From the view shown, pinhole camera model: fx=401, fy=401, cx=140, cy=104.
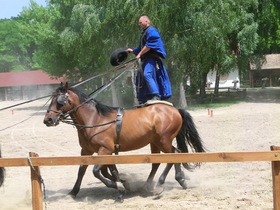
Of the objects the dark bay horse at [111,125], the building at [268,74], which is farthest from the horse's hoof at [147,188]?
the building at [268,74]

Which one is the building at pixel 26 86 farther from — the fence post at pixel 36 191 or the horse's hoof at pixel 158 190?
the fence post at pixel 36 191

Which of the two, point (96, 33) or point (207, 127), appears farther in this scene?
point (96, 33)

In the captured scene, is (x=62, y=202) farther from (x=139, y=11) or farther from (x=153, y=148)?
(x=139, y=11)

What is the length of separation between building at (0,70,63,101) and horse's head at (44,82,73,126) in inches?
1761

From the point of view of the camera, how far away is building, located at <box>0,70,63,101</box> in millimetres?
50562

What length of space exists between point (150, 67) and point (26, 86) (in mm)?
47092

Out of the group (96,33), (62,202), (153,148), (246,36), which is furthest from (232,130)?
(246,36)

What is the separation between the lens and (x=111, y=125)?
247 inches

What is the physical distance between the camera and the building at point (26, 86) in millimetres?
50562

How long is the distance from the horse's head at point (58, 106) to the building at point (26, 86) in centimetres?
4472

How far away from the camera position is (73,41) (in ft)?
73.5

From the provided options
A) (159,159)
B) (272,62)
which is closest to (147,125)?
(159,159)

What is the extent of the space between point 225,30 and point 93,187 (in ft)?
50.7

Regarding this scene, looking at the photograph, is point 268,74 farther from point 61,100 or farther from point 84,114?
point 61,100
